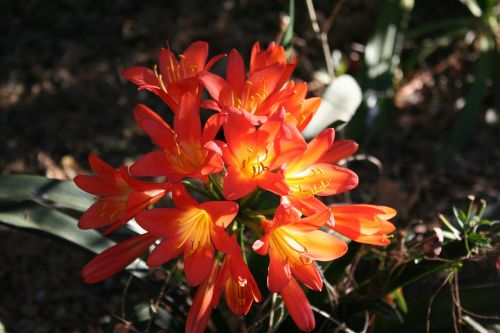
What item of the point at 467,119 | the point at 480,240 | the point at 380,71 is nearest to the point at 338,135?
the point at 380,71

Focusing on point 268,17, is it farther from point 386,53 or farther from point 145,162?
point 145,162

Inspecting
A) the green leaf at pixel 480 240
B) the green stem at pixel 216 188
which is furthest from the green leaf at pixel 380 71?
the green stem at pixel 216 188

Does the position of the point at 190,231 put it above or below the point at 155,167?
below

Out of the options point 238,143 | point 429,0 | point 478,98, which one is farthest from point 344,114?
point 429,0

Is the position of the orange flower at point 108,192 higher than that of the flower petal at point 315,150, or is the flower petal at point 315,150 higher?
the flower petal at point 315,150

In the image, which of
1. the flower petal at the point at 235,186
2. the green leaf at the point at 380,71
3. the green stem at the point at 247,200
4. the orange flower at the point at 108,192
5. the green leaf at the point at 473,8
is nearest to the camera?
the flower petal at the point at 235,186

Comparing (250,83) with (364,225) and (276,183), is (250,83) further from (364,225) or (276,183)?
(364,225)

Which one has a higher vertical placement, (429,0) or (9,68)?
(429,0)

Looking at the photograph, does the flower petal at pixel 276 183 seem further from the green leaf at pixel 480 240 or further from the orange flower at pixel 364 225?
the green leaf at pixel 480 240
